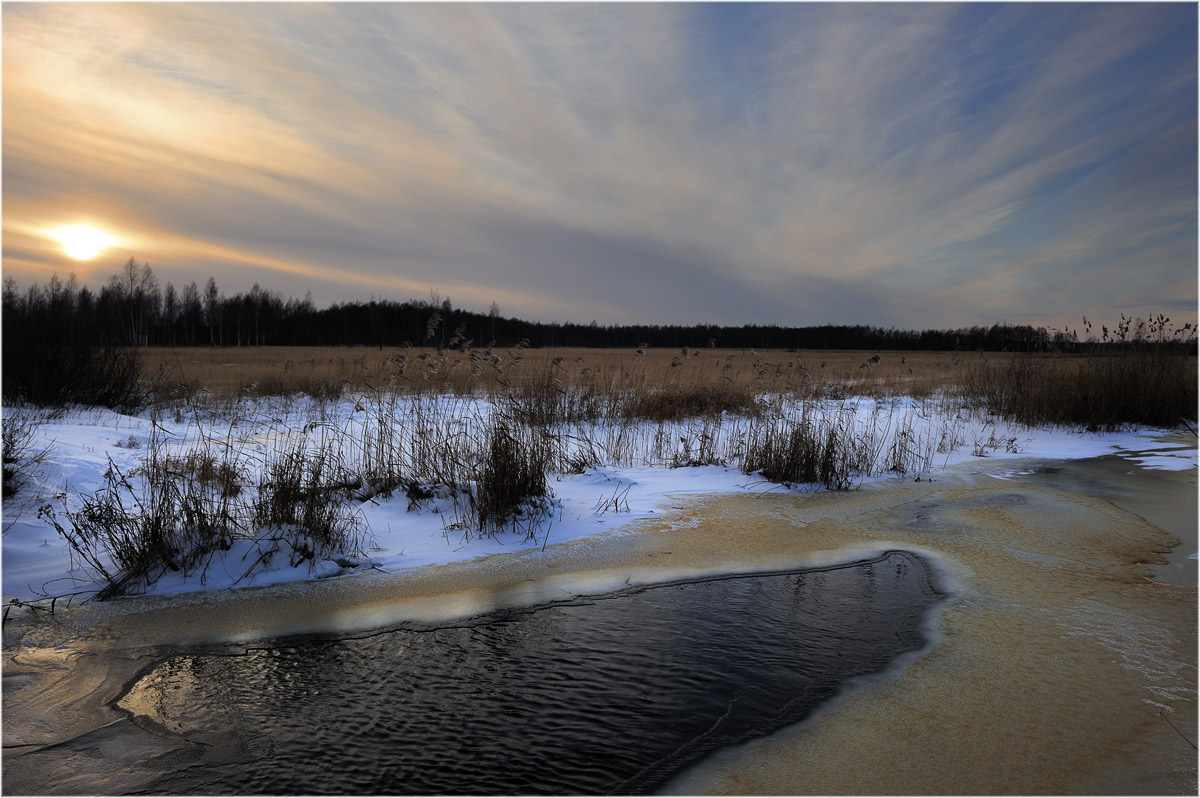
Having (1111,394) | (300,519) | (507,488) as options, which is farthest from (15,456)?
(1111,394)

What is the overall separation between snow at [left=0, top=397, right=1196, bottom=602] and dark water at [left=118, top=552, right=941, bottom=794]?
138 cm

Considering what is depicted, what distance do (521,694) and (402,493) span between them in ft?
12.6

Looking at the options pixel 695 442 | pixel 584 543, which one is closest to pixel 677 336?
pixel 695 442

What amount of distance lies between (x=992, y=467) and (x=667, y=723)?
8.85 meters

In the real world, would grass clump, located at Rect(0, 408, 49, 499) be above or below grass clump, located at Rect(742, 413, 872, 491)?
above

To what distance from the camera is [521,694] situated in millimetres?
3006

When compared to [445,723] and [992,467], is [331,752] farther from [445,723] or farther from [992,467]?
[992,467]

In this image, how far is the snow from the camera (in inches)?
180

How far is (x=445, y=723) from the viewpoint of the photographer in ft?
9.04

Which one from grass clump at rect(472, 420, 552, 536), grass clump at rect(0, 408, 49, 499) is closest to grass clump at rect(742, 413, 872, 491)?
grass clump at rect(472, 420, 552, 536)

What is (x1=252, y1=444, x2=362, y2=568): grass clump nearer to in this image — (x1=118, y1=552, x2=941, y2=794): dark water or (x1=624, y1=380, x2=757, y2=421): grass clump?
(x1=118, y1=552, x2=941, y2=794): dark water

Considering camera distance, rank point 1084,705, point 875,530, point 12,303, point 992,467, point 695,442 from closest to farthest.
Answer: point 1084,705 < point 875,530 < point 992,467 < point 695,442 < point 12,303

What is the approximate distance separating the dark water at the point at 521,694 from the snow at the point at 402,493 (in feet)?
4.53

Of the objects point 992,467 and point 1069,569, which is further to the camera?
point 992,467
